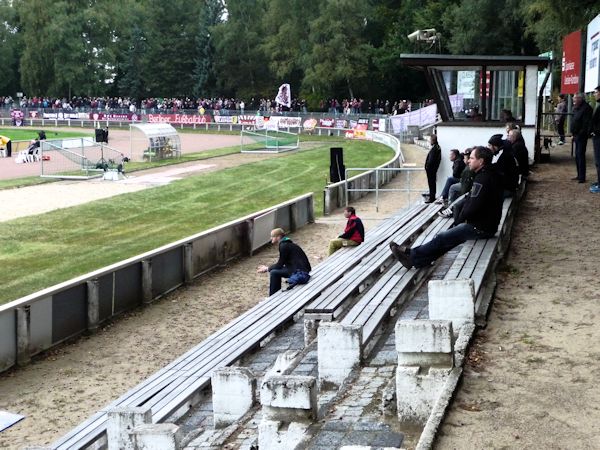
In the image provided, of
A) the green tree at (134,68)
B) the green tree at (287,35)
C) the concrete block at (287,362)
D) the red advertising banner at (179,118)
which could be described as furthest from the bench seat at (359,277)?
the green tree at (134,68)

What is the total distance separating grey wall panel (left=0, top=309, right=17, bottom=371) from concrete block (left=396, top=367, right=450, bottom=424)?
7432 mm

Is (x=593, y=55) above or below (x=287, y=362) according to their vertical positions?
above

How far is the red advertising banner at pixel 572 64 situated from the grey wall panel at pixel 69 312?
19010 millimetres

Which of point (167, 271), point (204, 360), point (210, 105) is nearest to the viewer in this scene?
point (204, 360)

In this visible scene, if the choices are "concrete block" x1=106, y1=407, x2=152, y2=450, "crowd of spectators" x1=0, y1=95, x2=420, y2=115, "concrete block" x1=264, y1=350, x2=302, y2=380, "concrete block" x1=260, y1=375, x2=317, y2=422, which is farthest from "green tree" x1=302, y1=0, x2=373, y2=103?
"concrete block" x1=260, y1=375, x2=317, y2=422

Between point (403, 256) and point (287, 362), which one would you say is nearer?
point (287, 362)

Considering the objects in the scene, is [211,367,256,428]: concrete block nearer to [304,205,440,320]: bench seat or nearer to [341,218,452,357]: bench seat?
[341,218,452,357]: bench seat

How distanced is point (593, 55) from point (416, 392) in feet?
65.9

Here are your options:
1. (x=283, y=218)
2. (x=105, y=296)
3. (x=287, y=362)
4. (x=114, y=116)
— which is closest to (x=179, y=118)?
(x=114, y=116)

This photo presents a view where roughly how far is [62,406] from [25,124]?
71.4 meters

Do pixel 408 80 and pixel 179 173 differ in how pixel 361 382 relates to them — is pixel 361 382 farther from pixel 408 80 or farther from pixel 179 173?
pixel 408 80

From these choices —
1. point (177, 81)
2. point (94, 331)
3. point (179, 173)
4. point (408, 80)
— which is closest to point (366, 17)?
point (408, 80)

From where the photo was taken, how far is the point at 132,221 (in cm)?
2642

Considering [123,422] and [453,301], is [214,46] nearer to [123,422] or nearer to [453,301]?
[453,301]
